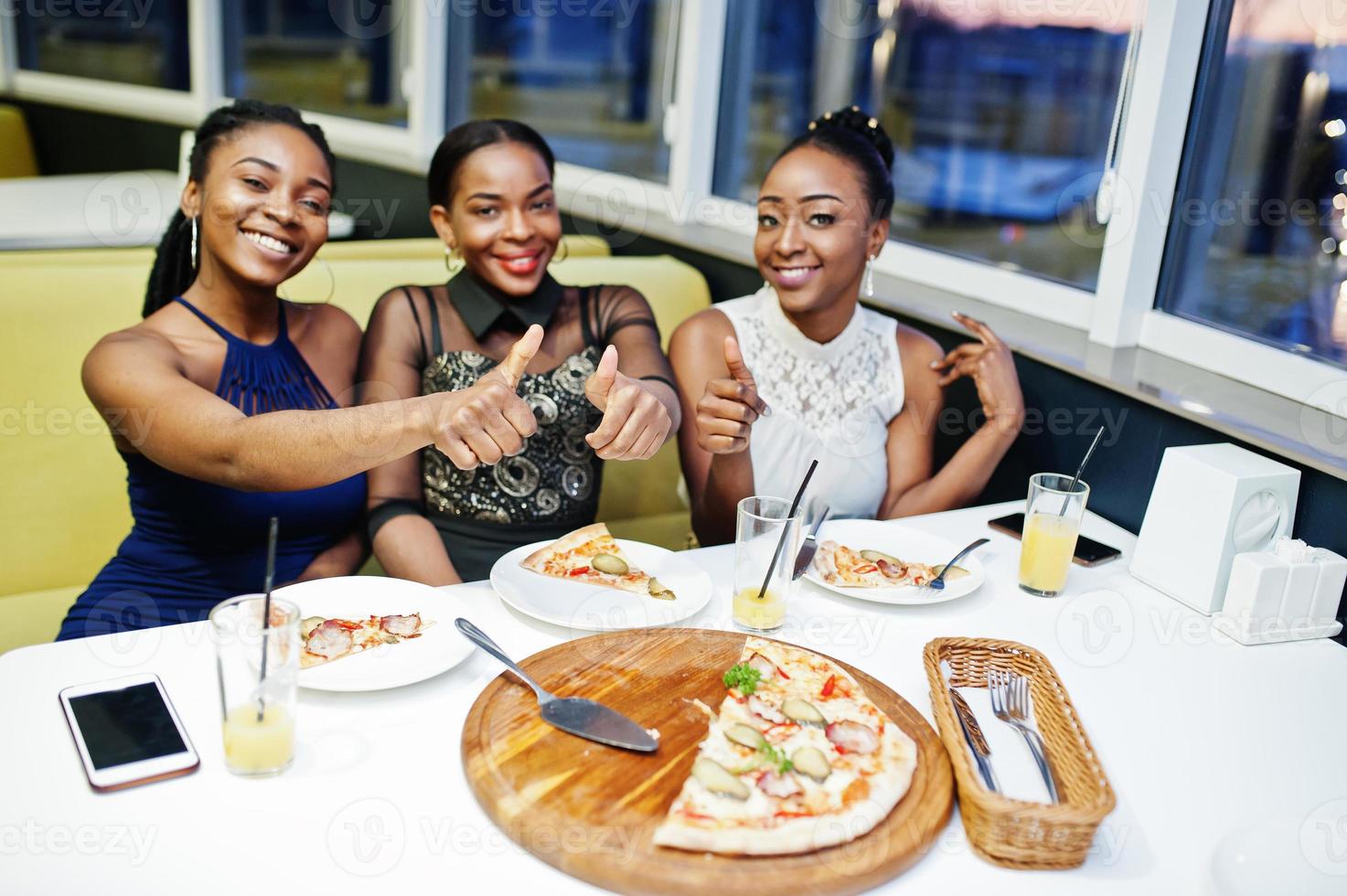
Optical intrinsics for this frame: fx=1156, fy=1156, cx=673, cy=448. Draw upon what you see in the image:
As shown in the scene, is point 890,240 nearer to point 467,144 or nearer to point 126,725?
point 467,144

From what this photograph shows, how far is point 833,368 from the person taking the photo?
83.0 inches

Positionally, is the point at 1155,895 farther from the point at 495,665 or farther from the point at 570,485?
the point at 570,485

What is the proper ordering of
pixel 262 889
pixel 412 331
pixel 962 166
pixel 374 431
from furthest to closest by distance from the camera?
pixel 962 166 < pixel 412 331 < pixel 374 431 < pixel 262 889

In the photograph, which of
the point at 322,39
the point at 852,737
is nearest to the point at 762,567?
the point at 852,737

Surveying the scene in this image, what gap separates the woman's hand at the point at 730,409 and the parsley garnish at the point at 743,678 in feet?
1.92

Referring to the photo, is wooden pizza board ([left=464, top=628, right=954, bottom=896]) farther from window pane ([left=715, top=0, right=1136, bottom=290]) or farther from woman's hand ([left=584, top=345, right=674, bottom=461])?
window pane ([left=715, top=0, right=1136, bottom=290])

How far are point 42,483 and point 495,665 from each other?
1297mm

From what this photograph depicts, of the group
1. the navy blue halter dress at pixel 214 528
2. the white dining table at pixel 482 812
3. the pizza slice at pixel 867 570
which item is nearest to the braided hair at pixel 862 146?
the pizza slice at pixel 867 570

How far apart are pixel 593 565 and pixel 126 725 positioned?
62 cm

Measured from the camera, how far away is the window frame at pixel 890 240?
2.05 meters

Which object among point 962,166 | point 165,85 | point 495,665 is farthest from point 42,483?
point 962,166

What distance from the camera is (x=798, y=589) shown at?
61.6 inches

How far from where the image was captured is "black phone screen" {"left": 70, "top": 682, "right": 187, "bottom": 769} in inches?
42.5

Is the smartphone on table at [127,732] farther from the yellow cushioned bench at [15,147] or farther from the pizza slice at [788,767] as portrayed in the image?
the yellow cushioned bench at [15,147]
